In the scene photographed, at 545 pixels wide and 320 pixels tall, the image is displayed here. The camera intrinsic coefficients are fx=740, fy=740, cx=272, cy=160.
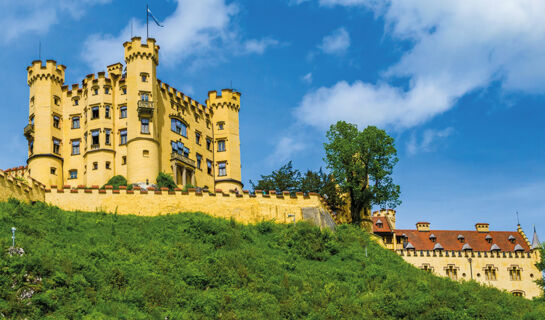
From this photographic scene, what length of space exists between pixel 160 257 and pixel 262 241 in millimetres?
10116

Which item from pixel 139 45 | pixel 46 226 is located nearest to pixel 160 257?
pixel 46 226

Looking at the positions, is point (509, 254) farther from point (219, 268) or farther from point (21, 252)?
point (21, 252)

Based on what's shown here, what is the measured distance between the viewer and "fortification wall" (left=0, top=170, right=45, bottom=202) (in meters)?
49.0

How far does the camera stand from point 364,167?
2613 inches

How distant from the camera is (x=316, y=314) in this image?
41125 millimetres

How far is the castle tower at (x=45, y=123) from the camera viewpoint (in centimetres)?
6694

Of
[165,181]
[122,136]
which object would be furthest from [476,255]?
[122,136]

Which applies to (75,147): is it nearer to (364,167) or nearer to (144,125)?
(144,125)

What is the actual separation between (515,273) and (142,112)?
39780mm

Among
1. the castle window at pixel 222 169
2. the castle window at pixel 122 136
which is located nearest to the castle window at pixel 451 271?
the castle window at pixel 222 169

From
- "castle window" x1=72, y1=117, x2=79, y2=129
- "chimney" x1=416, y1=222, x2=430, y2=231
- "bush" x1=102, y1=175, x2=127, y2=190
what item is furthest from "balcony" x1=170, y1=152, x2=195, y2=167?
"chimney" x1=416, y1=222, x2=430, y2=231

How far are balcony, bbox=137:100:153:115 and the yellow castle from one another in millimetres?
90

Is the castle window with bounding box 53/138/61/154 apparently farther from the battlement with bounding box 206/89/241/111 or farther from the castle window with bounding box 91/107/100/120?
the battlement with bounding box 206/89/241/111

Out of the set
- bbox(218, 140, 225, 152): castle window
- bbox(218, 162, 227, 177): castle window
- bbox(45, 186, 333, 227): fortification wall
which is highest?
bbox(218, 140, 225, 152): castle window
